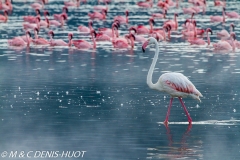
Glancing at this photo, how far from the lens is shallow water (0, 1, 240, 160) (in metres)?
12.4

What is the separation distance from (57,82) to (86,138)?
→ 6243mm

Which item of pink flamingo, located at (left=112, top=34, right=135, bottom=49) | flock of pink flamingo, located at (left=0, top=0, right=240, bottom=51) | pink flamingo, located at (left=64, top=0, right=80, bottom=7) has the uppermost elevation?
pink flamingo, located at (left=112, top=34, right=135, bottom=49)

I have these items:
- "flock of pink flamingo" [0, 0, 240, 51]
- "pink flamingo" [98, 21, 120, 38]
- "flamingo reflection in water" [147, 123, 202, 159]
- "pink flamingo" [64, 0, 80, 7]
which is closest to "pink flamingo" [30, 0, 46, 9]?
"pink flamingo" [64, 0, 80, 7]

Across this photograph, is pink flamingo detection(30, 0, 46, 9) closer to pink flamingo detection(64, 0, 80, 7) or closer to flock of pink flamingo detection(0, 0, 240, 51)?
pink flamingo detection(64, 0, 80, 7)

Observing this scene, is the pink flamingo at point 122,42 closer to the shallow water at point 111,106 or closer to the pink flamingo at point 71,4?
the shallow water at point 111,106

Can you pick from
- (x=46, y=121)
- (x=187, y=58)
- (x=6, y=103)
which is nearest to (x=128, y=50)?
(x=187, y=58)

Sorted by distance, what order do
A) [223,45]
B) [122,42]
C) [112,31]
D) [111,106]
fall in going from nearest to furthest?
[111,106] → [223,45] → [122,42] → [112,31]

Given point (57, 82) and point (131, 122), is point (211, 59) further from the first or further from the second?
point (131, 122)

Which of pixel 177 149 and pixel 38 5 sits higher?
pixel 177 149

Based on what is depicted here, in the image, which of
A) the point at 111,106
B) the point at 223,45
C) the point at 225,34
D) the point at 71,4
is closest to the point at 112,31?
the point at 225,34

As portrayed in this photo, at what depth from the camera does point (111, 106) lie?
16.0 m

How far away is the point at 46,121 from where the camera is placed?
14.5 metres

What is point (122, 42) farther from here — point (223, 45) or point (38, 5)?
point (38, 5)

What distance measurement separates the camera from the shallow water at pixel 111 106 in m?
12.4
